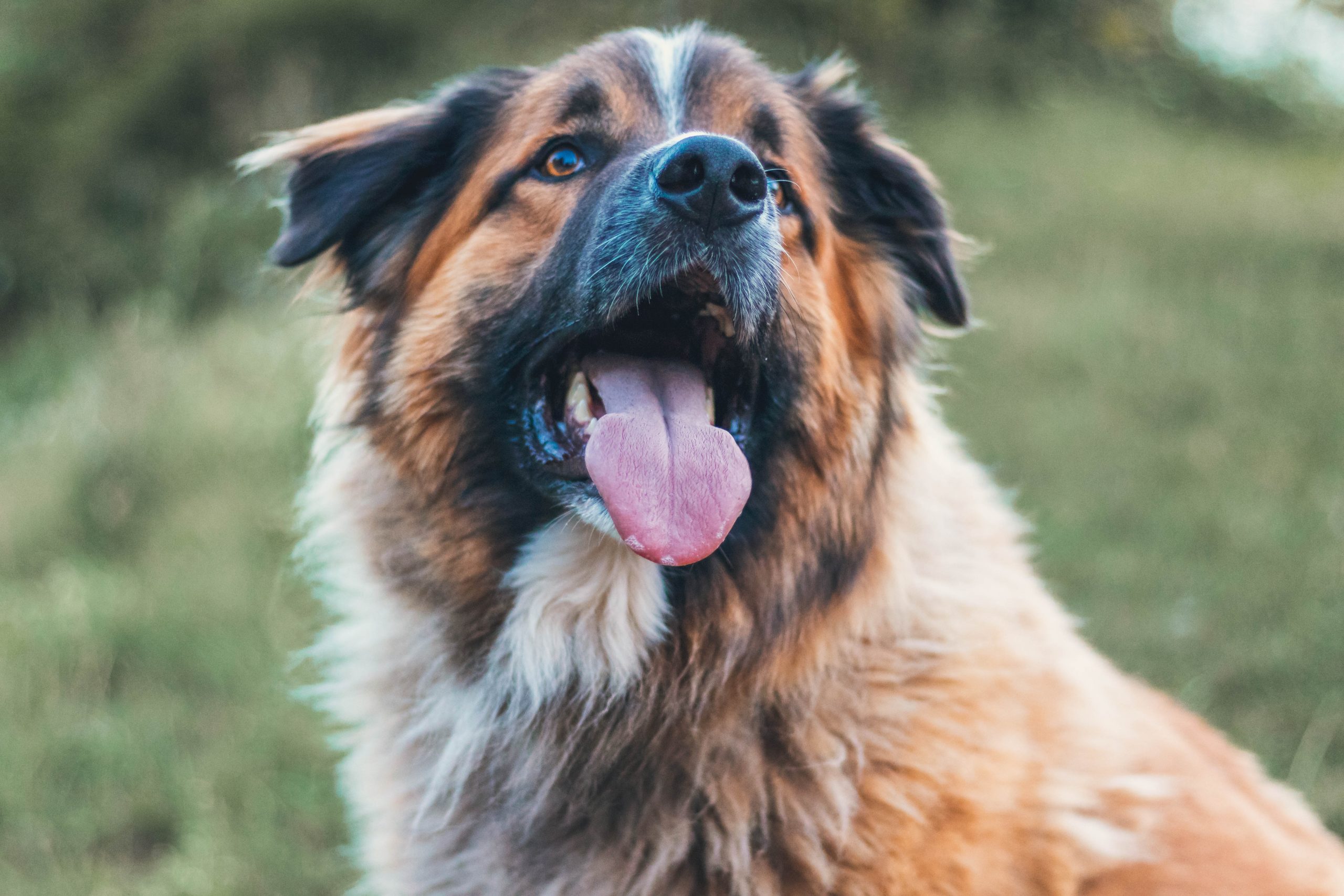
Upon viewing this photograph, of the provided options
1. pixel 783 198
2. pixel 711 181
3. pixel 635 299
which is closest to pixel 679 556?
pixel 635 299

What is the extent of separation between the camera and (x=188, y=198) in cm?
1034

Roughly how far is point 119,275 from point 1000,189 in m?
9.44

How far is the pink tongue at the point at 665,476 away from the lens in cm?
224

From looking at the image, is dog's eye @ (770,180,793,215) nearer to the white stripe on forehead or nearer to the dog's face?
the dog's face

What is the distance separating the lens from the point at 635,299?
234 cm

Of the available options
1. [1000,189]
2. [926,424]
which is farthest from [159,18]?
[926,424]

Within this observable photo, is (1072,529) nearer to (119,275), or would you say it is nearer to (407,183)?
(407,183)

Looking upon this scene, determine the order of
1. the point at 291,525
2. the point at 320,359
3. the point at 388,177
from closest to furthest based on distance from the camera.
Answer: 1. the point at 388,177
2. the point at 320,359
3. the point at 291,525

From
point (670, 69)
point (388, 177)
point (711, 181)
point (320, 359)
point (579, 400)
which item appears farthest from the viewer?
point (320, 359)

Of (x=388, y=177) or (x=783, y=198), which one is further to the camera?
(x=388, y=177)

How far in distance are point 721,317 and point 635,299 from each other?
24 centimetres

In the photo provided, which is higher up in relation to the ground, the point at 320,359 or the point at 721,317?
the point at 721,317

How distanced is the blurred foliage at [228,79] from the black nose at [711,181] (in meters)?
7.04

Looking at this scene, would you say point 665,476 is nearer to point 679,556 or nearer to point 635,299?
point 679,556
